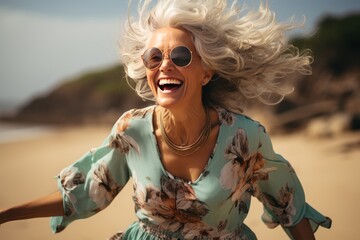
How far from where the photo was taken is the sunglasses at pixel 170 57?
→ 7.09 ft

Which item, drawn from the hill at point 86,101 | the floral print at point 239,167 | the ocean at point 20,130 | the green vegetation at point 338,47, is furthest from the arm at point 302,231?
the ocean at point 20,130

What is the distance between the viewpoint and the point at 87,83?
17375 millimetres

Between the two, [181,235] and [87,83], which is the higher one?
[87,83]

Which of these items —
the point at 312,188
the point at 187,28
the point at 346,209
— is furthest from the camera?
the point at 312,188

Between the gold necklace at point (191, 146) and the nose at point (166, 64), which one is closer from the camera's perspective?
the nose at point (166, 64)

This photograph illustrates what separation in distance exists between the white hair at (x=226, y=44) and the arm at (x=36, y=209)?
689 millimetres

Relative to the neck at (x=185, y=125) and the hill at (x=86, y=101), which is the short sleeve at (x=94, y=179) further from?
the hill at (x=86, y=101)

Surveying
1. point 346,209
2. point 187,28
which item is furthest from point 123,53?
point 346,209

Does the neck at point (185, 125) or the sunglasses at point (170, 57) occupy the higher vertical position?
the sunglasses at point (170, 57)

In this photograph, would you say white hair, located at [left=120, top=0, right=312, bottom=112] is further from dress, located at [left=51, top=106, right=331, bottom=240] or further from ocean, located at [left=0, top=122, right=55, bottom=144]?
ocean, located at [left=0, top=122, right=55, bottom=144]

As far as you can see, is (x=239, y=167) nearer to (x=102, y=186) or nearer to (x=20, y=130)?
(x=102, y=186)

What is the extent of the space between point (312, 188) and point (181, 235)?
2.62 meters

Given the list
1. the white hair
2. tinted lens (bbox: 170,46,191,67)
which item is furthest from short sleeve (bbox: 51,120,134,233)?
tinted lens (bbox: 170,46,191,67)

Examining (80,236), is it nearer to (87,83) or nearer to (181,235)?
(181,235)
